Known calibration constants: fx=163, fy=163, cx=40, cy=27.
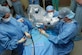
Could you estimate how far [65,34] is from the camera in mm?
2230

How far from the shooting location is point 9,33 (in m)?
2.22

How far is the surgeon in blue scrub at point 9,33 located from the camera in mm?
2156

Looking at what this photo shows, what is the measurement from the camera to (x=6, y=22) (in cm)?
227

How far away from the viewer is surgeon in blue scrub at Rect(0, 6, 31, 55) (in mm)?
2156

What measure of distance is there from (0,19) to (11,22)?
236 mm

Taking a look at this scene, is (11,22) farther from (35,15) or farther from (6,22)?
(35,15)

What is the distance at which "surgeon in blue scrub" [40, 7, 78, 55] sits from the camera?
223 cm

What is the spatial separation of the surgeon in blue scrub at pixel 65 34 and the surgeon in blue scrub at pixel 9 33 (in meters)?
0.36

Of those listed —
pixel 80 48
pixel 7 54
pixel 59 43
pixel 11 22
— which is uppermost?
pixel 11 22

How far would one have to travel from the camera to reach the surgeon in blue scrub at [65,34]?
2232mm

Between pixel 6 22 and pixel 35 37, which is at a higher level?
pixel 6 22

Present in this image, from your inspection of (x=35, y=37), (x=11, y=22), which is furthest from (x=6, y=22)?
(x=35, y=37)

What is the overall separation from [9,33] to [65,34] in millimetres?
764

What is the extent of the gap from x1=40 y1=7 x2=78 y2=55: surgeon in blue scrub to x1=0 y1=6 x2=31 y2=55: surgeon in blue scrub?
361 mm
